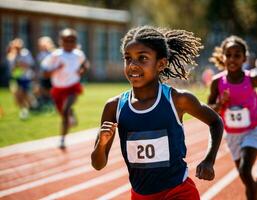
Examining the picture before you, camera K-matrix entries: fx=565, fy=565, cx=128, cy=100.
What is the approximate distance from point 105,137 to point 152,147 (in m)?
0.39

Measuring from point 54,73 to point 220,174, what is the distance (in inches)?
167

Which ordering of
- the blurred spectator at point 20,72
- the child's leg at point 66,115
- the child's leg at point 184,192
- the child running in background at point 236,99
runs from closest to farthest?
the child's leg at point 184,192 → the child running in background at point 236,99 → the child's leg at point 66,115 → the blurred spectator at point 20,72

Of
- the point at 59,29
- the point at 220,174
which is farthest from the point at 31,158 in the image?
the point at 59,29

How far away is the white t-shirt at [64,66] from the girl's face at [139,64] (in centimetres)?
683

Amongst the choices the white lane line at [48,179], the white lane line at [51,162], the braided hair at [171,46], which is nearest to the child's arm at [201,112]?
the braided hair at [171,46]

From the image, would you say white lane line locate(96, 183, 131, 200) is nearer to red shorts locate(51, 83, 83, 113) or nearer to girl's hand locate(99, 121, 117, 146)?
girl's hand locate(99, 121, 117, 146)

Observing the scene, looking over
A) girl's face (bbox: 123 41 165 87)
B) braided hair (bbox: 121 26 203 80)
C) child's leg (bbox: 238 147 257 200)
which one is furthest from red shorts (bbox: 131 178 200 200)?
child's leg (bbox: 238 147 257 200)

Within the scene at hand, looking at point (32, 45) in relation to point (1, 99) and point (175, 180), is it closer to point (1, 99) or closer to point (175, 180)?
point (1, 99)

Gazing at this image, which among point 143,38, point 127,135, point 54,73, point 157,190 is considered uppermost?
point 143,38

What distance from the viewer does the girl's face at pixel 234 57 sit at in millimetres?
5924

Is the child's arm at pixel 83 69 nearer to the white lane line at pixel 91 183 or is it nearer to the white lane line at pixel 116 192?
the white lane line at pixel 91 183

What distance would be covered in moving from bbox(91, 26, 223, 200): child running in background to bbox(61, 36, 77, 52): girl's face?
6.66m

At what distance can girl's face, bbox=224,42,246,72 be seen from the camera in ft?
19.4

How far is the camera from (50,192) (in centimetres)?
666
